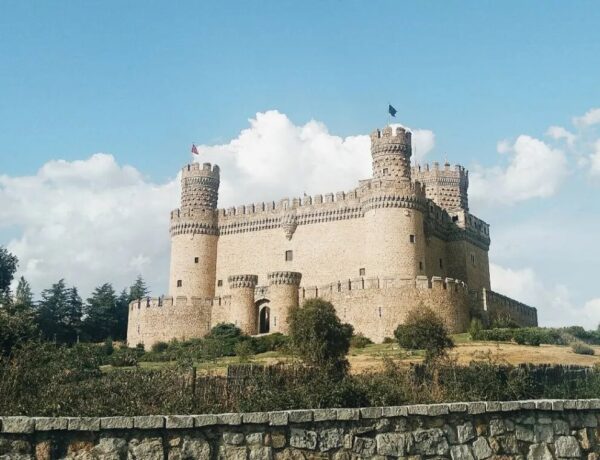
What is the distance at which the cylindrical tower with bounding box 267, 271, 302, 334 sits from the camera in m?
44.5

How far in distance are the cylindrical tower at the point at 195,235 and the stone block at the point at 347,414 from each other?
1769 inches

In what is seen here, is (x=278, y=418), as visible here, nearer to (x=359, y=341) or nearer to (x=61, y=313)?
(x=359, y=341)

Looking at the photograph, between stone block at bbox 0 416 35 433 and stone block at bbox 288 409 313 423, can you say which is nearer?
stone block at bbox 0 416 35 433

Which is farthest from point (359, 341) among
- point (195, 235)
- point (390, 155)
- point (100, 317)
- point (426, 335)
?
point (100, 317)

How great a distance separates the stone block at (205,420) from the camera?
8078mm

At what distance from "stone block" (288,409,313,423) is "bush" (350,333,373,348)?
30182 mm

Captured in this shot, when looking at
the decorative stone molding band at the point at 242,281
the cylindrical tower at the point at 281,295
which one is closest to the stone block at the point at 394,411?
the cylindrical tower at the point at 281,295

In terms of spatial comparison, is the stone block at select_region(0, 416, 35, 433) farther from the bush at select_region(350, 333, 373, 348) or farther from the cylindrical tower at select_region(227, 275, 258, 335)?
the cylindrical tower at select_region(227, 275, 258, 335)

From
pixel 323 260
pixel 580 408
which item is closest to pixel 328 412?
pixel 580 408

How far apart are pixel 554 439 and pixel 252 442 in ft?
14.1

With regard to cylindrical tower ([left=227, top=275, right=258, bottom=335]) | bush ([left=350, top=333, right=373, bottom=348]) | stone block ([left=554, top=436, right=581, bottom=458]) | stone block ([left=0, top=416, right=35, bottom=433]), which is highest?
cylindrical tower ([left=227, top=275, right=258, bottom=335])

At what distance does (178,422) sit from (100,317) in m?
52.8

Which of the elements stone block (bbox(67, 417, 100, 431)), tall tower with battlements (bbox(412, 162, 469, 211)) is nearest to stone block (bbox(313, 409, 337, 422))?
stone block (bbox(67, 417, 100, 431))

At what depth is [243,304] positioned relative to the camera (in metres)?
47.2
